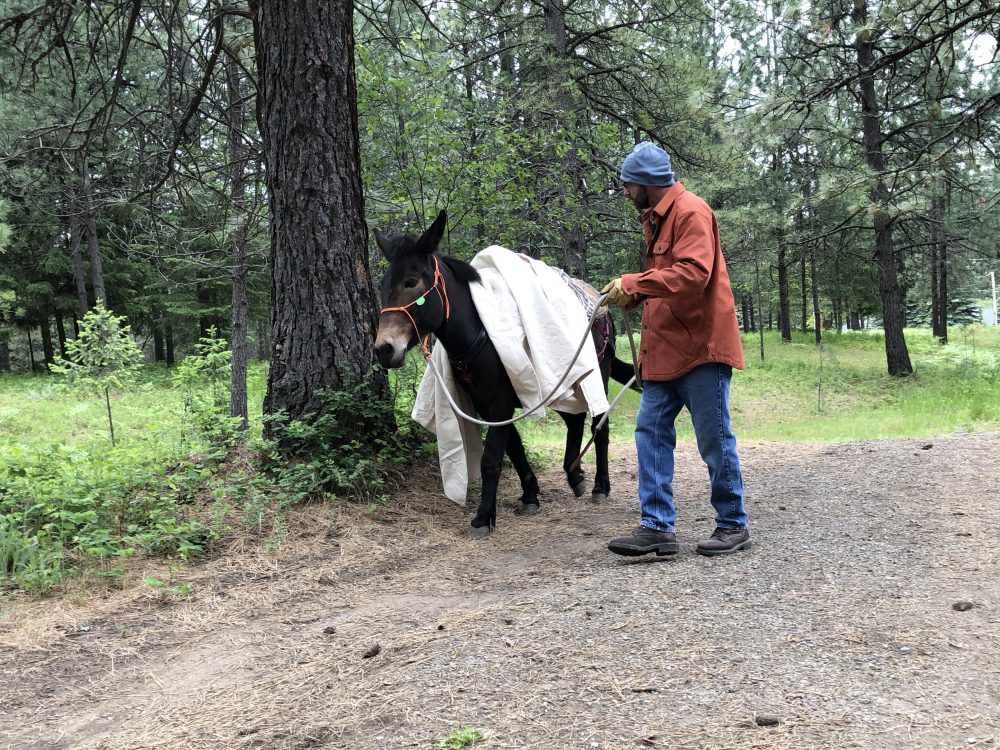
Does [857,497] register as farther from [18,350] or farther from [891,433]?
[18,350]

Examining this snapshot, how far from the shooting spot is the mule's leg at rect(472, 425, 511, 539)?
4809 mm

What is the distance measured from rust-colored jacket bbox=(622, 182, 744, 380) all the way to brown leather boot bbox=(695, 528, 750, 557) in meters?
0.98

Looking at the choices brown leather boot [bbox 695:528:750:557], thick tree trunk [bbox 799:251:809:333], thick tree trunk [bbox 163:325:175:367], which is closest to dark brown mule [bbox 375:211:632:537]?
brown leather boot [bbox 695:528:750:557]

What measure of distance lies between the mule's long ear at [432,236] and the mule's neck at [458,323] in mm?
228

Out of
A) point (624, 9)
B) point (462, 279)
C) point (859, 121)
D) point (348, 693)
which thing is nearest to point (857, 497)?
point (462, 279)

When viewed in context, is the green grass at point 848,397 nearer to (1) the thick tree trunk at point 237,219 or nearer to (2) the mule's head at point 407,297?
(2) the mule's head at point 407,297

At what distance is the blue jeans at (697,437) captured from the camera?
12.5 ft

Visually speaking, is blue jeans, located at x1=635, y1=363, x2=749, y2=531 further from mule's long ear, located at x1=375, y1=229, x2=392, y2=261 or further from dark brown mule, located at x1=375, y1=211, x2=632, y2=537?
mule's long ear, located at x1=375, y1=229, x2=392, y2=261

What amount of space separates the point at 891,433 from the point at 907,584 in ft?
21.5

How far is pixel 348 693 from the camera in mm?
2615

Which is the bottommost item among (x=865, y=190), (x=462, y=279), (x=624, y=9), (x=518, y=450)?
(x=518, y=450)

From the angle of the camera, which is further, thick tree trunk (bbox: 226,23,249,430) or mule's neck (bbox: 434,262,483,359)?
thick tree trunk (bbox: 226,23,249,430)

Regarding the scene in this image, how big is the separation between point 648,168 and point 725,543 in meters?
2.19

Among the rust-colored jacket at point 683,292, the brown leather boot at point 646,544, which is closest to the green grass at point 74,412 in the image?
the brown leather boot at point 646,544
